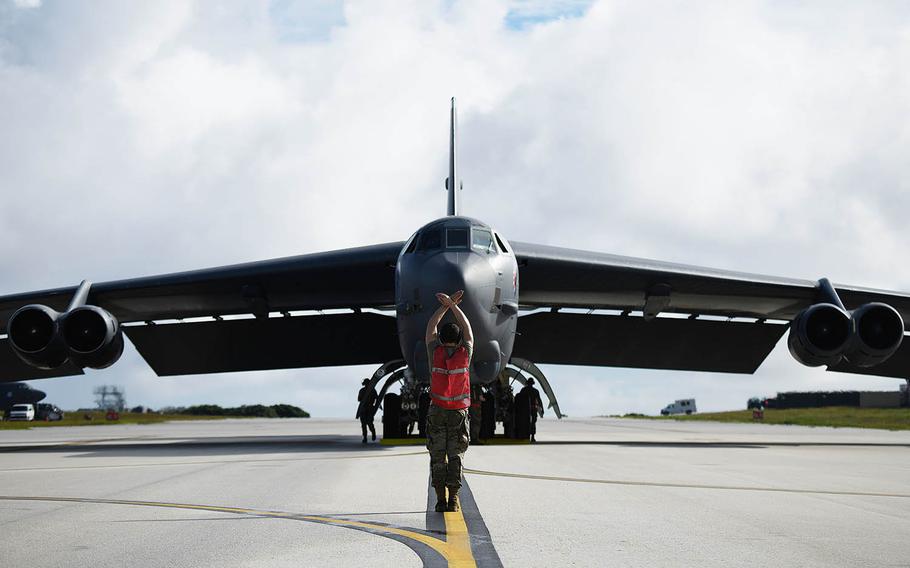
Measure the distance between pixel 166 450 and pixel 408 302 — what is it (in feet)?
18.6

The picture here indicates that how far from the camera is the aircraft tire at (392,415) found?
18.1 m

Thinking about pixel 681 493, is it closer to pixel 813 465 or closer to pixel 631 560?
pixel 631 560

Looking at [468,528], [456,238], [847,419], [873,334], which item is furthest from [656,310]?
[847,419]

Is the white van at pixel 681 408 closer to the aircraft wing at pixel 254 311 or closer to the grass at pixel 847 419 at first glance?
the grass at pixel 847 419

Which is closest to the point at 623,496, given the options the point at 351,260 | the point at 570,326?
the point at 351,260

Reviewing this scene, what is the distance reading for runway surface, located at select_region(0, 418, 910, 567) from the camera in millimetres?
5000

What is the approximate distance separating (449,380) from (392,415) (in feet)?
36.5

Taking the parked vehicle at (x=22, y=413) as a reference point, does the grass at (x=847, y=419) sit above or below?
below

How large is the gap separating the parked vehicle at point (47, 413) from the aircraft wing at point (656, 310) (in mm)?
43634

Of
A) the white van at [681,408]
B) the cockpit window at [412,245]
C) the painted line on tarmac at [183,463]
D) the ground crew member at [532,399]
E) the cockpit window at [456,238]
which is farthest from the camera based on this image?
the white van at [681,408]

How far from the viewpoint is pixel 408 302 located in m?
14.5

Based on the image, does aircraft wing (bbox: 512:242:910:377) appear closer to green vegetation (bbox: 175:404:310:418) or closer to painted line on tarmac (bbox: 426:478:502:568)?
painted line on tarmac (bbox: 426:478:502:568)

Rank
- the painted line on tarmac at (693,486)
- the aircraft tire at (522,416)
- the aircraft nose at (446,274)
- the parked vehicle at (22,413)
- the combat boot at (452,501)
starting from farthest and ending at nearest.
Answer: the parked vehicle at (22,413) → the aircraft tire at (522,416) → the aircraft nose at (446,274) → the painted line on tarmac at (693,486) → the combat boot at (452,501)

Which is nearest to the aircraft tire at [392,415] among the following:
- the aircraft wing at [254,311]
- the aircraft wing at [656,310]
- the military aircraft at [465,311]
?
the military aircraft at [465,311]
